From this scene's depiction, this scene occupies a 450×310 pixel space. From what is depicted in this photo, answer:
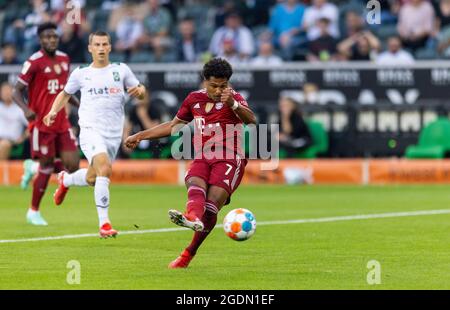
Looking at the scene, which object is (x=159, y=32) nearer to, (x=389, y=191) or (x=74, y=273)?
(x=389, y=191)

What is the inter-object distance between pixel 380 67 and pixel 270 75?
2.19 meters

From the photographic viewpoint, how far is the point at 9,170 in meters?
26.3

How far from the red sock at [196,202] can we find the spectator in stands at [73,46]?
15.8 meters

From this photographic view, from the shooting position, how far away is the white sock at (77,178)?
16.0 meters

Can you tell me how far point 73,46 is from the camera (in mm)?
27469

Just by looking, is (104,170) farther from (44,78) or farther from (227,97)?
(227,97)

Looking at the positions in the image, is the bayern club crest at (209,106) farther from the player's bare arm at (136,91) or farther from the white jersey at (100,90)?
the white jersey at (100,90)

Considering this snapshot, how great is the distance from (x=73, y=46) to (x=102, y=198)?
1358 centimetres

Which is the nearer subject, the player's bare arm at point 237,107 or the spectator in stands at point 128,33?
the player's bare arm at point 237,107

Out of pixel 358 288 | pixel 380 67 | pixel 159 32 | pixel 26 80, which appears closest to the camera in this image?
pixel 358 288

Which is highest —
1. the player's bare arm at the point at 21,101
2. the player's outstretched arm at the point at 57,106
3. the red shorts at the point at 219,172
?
the player's bare arm at the point at 21,101

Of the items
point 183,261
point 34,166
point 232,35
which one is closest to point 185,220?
point 183,261

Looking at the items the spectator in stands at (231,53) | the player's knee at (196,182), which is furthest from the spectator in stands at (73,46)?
the player's knee at (196,182)
